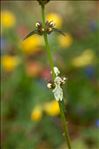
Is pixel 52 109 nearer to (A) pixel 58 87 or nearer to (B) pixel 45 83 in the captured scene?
(B) pixel 45 83

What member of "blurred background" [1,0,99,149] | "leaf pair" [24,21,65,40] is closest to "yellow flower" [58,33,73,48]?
"blurred background" [1,0,99,149]

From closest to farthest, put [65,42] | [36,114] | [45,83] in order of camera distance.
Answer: [36,114] → [45,83] → [65,42]

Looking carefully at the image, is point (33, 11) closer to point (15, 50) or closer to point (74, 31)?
point (74, 31)

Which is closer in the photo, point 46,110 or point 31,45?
point 46,110

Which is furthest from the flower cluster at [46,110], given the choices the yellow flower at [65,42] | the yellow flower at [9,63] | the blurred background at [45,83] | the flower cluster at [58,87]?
the flower cluster at [58,87]

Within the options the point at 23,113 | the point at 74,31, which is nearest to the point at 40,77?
the point at 23,113

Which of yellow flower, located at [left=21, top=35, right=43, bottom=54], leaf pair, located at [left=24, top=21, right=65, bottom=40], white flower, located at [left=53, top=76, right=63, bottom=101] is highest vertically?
leaf pair, located at [left=24, top=21, right=65, bottom=40]

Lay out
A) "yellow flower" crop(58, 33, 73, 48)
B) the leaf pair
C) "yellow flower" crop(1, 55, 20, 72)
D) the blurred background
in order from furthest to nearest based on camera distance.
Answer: "yellow flower" crop(58, 33, 73, 48) → "yellow flower" crop(1, 55, 20, 72) → the blurred background → the leaf pair

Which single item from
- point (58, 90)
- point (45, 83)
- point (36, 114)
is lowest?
point (36, 114)

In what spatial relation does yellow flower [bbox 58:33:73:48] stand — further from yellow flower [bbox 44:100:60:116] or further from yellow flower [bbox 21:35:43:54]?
yellow flower [bbox 44:100:60:116]

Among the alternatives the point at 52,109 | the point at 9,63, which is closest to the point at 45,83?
the point at 9,63
